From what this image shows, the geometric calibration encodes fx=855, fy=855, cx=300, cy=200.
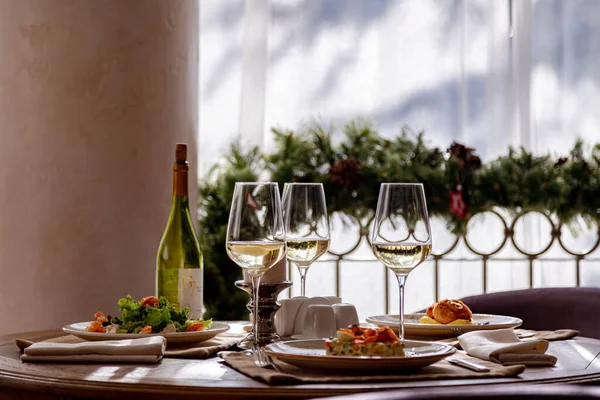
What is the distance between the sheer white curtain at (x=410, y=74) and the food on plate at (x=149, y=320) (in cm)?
150

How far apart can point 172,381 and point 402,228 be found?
1.30 feet

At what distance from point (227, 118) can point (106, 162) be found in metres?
0.69

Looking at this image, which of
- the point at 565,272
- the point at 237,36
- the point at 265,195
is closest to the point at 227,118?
the point at 237,36

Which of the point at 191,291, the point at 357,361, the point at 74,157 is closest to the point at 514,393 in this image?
the point at 357,361

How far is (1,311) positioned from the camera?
2.37 m

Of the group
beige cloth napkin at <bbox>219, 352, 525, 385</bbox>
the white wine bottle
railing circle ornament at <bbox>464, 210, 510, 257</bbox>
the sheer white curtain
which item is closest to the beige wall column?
the sheer white curtain

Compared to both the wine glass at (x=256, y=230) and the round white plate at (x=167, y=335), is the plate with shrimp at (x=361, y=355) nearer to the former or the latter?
the wine glass at (x=256, y=230)

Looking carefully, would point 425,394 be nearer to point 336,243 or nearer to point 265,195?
point 265,195

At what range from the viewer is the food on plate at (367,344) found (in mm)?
1021

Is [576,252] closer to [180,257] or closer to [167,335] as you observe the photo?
[180,257]

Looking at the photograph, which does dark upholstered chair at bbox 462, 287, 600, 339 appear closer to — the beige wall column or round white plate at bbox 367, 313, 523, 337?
round white plate at bbox 367, 313, 523, 337

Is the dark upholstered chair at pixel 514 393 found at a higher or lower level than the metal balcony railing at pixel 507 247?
lower

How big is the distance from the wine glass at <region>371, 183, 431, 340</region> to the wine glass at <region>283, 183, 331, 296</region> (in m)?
0.16

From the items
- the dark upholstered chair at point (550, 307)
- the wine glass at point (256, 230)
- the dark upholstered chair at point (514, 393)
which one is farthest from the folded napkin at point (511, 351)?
the dark upholstered chair at point (550, 307)
